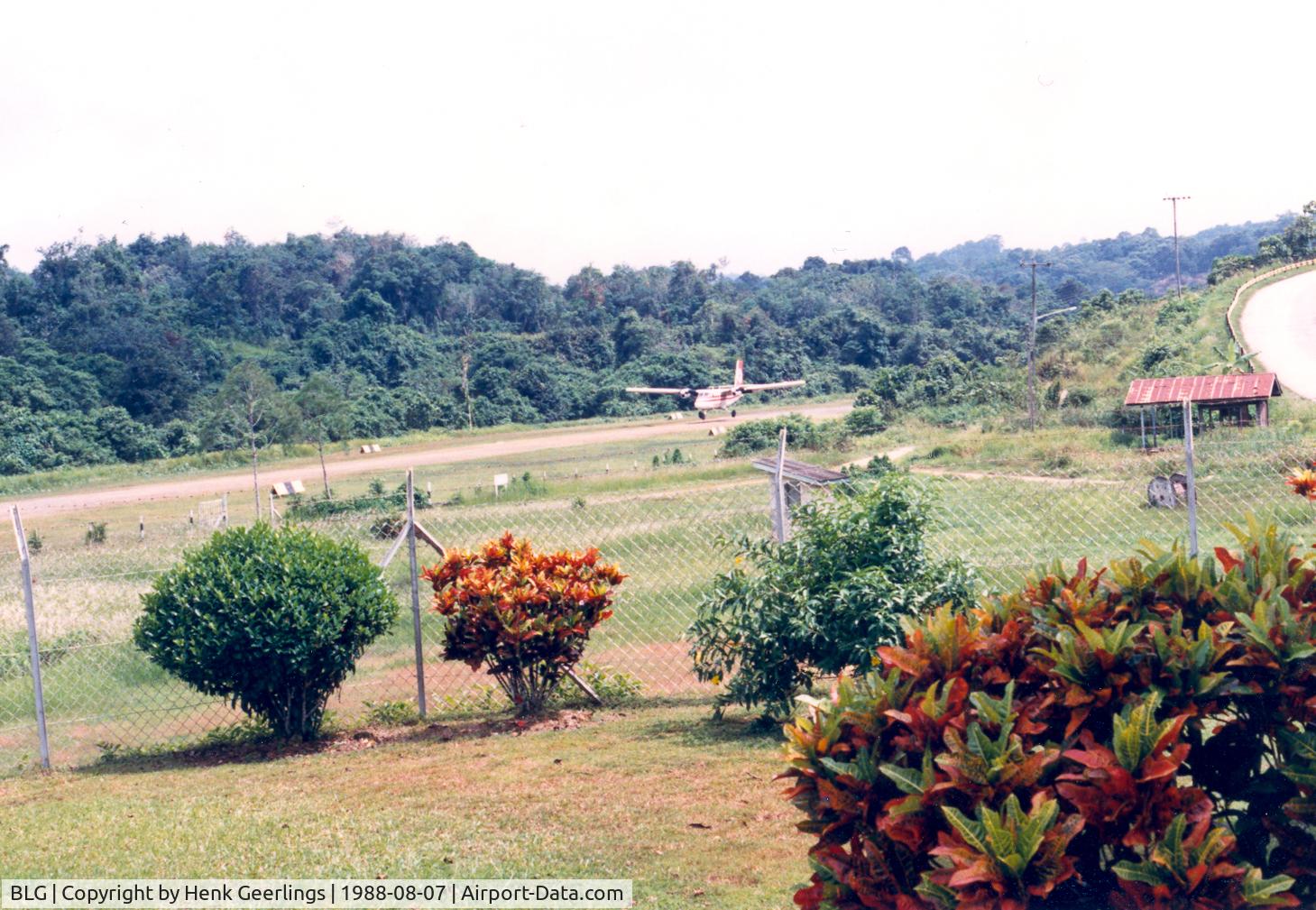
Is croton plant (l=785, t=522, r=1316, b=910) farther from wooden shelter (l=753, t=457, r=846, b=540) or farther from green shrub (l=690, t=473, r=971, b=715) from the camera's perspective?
wooden shelter (l=753, t=457, r=846, b=540)

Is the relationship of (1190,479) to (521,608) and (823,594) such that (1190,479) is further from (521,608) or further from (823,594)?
(521,608)

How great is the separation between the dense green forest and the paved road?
8.45 meters

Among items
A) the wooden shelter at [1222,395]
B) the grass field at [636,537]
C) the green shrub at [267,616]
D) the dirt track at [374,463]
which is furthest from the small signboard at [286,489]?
the green shrub at [267,616]

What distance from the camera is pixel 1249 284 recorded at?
173 ft

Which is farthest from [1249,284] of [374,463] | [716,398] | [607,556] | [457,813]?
[457,813]

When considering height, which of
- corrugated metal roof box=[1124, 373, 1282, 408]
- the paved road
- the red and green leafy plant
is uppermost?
the paved road

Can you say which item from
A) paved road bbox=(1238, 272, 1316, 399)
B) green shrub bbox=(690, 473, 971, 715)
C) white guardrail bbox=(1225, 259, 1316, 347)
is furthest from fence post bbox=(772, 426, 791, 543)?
white guardrail bbox=(1225, 259, 1316, 347)

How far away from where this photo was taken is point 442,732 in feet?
24.5

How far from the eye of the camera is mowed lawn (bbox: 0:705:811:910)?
452cm

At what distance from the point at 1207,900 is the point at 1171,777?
0.28 m

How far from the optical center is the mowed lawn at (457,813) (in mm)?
4516

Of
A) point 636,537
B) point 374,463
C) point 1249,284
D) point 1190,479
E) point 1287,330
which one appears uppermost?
point 1249,284

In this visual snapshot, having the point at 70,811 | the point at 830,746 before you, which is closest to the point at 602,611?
the point at 70,811

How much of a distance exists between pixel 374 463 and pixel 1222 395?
92.6 feet
